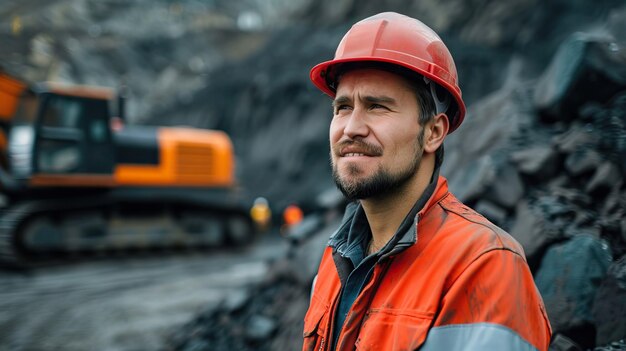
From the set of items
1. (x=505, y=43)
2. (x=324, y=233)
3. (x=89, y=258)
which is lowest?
(x=89, y=258)

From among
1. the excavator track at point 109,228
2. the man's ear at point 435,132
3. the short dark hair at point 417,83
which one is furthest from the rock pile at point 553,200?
the excavator track at point 109,228

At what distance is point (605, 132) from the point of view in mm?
3496

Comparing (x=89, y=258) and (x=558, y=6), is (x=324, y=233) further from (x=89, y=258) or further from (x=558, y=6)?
(x=558, y=6)

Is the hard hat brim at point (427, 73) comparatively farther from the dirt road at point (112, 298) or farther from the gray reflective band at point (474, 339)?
the dirt road at point (112, 298)

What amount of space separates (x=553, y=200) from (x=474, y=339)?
7.74 feet

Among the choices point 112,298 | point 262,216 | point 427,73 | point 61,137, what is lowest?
point 262,216

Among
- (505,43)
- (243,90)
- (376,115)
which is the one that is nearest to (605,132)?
(376,115)

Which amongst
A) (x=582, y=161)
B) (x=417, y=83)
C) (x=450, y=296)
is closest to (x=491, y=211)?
(x=582, y=161)

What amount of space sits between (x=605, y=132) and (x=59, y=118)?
950cm

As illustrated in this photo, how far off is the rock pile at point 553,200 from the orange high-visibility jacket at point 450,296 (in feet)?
4.25

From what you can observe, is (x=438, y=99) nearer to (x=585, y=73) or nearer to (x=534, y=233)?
(x=534, y=233)

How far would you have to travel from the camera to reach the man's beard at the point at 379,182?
1.67 meters

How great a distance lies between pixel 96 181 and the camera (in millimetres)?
10148

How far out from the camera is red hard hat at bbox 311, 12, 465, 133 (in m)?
1.67
